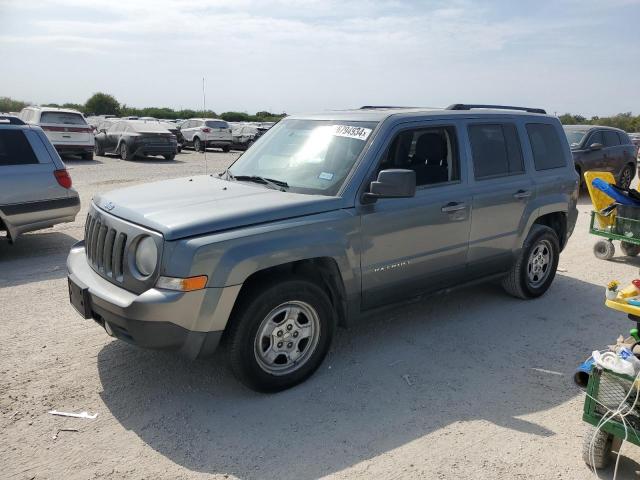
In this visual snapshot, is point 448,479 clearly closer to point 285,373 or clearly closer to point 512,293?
point 285,373

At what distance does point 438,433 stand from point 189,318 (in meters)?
1.69

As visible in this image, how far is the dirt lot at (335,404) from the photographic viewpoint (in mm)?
3162

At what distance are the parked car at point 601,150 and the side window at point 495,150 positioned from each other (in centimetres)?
910

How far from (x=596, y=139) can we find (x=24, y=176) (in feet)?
42.8

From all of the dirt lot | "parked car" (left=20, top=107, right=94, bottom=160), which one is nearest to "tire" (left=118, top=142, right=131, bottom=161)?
"parked car" (left=20, top=107, right=94, bottom=160)

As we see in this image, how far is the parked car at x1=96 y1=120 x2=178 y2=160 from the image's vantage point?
68.0ft

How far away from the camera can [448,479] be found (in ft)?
10.00

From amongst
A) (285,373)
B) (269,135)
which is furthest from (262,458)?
(269,135)

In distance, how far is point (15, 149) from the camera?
720 cm

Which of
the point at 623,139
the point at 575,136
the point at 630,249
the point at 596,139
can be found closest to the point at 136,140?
the point at 575,136

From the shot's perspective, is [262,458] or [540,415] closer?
[262,458]

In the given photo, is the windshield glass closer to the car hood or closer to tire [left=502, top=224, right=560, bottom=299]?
tire [left=502, top=224, right=560, bottom=299]

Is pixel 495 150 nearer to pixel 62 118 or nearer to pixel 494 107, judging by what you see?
pixel 494 107

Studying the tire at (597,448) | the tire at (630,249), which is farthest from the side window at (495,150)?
the tire at (630,249)
